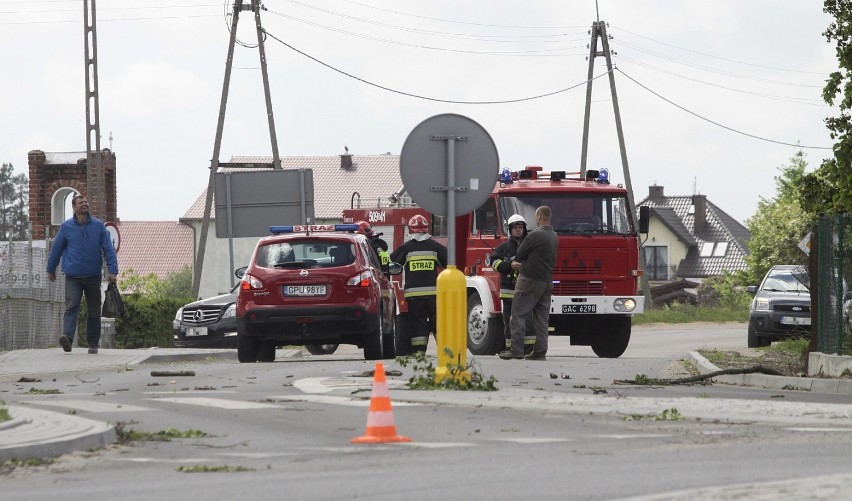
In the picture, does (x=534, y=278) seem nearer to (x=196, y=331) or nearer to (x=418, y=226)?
(x=418, y=226)

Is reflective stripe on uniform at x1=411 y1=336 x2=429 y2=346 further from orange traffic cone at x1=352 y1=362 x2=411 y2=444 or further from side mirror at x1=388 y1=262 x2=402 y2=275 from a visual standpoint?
orange traffic cone at x1=352 y1=362 x2=411 y2=444

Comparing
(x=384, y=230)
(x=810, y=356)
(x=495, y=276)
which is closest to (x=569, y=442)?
(x=810, y=356)

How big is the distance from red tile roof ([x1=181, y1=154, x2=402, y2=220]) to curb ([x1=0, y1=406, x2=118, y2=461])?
85.8m

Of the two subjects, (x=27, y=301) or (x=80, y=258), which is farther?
(x=27, y=301)

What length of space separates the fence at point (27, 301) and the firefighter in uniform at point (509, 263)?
789cm

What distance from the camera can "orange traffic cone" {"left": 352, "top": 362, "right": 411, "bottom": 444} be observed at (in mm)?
9672

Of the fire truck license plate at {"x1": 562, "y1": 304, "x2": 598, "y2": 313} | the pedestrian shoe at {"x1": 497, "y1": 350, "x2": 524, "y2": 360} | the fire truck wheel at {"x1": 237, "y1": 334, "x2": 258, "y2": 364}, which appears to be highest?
the fire truck license plate at {"x1": 562, "y1": 304, "x2": 598, "y2": 313}

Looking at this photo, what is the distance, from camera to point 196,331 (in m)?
26.6

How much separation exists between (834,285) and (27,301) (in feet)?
45.2

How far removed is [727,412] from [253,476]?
4752 mm

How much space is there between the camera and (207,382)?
50.9 feet

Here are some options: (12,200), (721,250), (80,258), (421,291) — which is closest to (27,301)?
(80,258)

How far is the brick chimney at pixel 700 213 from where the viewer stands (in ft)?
402

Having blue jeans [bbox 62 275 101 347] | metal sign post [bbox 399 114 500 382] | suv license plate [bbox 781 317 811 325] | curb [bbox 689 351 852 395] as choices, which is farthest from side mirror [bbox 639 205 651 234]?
metal sign post [bbox 399 114 500 382]
